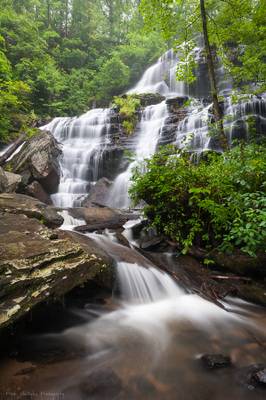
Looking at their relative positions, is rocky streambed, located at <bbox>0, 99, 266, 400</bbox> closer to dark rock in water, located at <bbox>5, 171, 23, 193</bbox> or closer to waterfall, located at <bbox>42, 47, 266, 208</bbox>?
dark rock in water, located at <bbox>5, 171, 23, 193</bbox>

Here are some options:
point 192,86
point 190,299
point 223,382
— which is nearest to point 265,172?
point 190,299

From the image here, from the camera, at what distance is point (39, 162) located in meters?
10.3

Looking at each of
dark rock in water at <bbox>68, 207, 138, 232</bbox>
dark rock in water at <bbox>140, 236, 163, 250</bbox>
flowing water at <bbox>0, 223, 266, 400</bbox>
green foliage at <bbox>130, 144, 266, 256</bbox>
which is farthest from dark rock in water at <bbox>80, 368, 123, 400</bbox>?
dark rock in water at <bbox>68, 207, 138, 232</bbox>

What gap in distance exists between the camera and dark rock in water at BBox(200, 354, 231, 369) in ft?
8.56

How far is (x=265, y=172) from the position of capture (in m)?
4.58

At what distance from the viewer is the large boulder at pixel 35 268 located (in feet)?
8.09

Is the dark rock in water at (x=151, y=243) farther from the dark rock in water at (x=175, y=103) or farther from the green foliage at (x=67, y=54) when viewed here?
the dark rock in water at (x=175, y=103)

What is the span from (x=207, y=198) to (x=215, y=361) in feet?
8.86

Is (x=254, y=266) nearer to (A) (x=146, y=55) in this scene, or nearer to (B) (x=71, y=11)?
(A) (x=146, y=55)

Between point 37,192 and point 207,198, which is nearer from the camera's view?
point 207,198

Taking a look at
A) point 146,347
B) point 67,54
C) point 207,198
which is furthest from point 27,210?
point 67,54

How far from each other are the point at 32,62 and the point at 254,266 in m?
17.6

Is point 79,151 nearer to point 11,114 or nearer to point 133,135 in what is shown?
point 133,135

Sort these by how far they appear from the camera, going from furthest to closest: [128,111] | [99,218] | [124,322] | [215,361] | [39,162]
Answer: [128,111] < [39,162] < [99,218] < [124,322] < [215,361]
